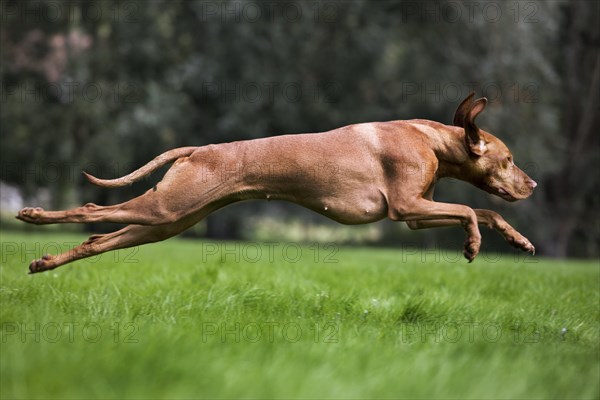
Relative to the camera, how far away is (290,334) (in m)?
4.15

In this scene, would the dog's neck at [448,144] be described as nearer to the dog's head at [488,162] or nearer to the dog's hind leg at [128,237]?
the dog's head at [488,162]

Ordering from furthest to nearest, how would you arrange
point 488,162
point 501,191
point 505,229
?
1. point 501,191
2. point 488,162
3. point 505,229

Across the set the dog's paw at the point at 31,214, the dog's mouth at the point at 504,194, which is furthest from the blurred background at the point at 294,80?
the dog's paw at the point at 31,214

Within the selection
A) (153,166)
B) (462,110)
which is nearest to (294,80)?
(462,110)

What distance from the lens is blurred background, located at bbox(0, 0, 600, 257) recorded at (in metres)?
19.9

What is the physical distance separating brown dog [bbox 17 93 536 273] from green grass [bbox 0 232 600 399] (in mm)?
571

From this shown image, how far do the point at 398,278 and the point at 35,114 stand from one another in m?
17.2

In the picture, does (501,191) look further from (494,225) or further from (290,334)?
(290,334)

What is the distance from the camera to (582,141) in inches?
840

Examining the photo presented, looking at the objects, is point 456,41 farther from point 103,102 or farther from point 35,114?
point 35,114

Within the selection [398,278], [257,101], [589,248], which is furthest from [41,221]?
[589,248]

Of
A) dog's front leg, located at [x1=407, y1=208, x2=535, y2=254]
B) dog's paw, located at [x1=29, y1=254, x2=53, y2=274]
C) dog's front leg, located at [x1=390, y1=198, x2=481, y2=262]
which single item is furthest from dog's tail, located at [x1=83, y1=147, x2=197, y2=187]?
dog's front leg, located at [x1=407, y1=208, x2=535, y2=254]

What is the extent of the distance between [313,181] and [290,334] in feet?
4.65

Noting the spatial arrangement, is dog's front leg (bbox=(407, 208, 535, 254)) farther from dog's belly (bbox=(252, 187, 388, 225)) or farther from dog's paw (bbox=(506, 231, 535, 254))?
dog's belly (bbox=(252, 187, 388, 225))
